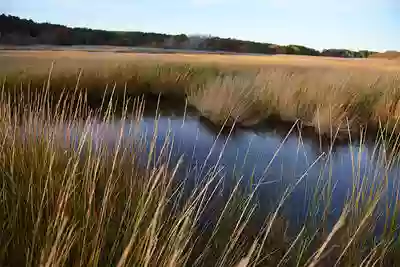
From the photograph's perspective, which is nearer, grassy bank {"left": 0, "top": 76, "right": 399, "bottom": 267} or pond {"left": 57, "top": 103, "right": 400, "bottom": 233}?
grassy bank {"left": 0, "top": 76, "right": 399, "bottom": 267}

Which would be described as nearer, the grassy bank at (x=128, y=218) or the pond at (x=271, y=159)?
the grassy bank at (x=128, y=218)

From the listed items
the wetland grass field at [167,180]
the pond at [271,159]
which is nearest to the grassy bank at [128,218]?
the wetland grass field at [167,180]

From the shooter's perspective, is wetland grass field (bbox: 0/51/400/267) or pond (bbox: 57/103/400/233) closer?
wetland grass field (bbox: 0/51/400/267)

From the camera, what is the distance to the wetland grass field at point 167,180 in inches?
38.8

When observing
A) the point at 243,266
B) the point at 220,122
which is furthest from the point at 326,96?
the point at 243,266

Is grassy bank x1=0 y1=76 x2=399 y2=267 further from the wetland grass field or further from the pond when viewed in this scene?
the pond

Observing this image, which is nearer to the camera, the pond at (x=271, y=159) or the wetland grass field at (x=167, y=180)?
the wetland grass field at (x=167, y=180)

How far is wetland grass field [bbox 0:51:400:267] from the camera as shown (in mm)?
985

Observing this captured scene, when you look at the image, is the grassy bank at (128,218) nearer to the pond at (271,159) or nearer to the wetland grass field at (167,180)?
the wetland grass field at (167,180)

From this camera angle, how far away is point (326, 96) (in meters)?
4.95

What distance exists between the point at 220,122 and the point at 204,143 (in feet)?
3.19

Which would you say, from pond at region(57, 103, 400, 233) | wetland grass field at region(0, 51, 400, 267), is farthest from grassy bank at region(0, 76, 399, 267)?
pond at region(57, 103, 400, 233)

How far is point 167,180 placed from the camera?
2246mm

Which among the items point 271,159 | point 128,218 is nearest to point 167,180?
point 271,159
